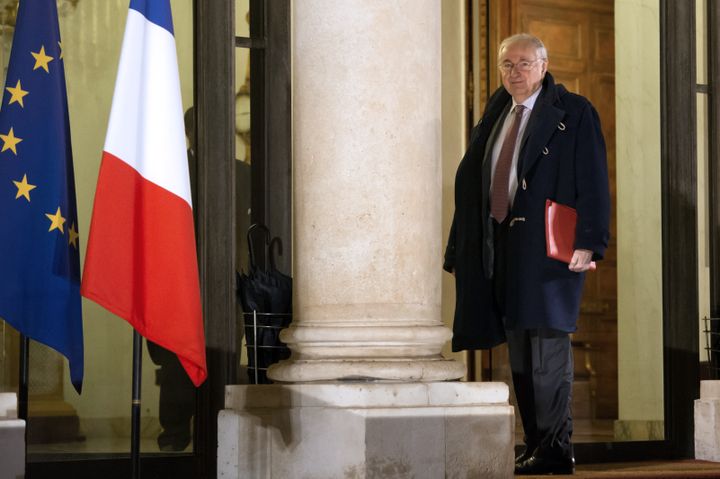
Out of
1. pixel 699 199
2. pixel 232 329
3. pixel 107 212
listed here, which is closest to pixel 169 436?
pixel 232 329

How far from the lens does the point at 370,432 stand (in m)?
5.89

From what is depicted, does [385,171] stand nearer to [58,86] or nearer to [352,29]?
[352,29]

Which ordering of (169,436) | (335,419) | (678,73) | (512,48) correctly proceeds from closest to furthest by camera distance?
(335,419), (512,48), (169,436), (678,73)

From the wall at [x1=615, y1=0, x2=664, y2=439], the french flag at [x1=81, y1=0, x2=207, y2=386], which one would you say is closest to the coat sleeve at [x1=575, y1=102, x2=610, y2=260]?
the french flag at [x1=81, y1=0, x2=207, y2=386]

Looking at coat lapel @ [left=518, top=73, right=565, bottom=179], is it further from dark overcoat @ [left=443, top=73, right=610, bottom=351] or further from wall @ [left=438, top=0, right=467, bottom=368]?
wall @ [left=438, top=0, right=467, bottom=368]

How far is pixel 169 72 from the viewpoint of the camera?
5551 mm

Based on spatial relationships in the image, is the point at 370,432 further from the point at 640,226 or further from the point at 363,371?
the point at 640,226

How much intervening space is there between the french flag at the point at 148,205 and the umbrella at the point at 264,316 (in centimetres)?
122

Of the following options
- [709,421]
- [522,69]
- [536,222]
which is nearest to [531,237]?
[536,222]

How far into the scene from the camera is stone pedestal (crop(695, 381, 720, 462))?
27.5 ft

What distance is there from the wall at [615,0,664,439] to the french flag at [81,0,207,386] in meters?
4.13

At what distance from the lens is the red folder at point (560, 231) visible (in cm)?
650

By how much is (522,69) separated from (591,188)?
0.67 metres

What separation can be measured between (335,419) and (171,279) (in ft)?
3.17
